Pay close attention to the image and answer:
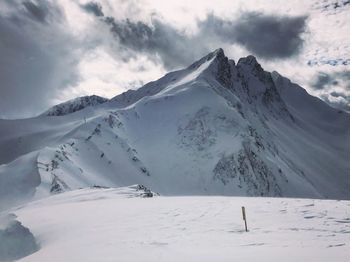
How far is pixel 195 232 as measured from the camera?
51.5ft

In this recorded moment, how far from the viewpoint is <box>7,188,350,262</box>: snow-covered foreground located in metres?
12.2

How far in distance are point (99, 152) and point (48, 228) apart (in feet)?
290

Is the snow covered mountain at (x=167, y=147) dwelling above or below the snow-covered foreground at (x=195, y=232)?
above

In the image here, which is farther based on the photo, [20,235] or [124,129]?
[124,129]

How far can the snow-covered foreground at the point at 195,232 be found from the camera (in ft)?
40.0

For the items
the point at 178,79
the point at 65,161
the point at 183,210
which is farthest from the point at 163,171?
the point at 183,210

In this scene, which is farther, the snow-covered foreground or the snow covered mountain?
the snow covered mountain

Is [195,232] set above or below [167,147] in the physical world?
below

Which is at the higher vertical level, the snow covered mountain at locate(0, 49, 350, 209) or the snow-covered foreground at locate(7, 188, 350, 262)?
the snow covered mountain at locate(0, 49, 350, 209)

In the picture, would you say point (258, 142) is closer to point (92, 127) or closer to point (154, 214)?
point (92, 127)

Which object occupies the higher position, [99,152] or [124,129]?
[124,129]

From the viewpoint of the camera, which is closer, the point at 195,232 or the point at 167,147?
the point at 195,232

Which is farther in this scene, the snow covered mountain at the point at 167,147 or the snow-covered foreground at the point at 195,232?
the snow covered mountain at the point at 167,147

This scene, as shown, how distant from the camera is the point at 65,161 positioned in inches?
3194
